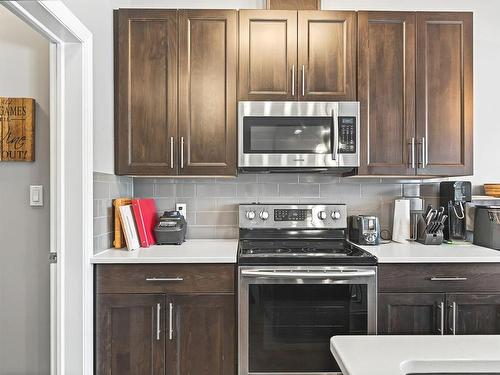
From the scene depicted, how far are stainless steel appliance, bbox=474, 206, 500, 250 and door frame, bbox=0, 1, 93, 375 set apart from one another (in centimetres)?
231

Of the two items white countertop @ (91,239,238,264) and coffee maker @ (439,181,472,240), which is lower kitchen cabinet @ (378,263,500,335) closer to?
coffee maker @ (439,181,472,240)

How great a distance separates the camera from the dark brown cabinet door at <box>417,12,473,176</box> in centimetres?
229

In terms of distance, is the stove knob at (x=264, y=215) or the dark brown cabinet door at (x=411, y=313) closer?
the dark brown cabinet door at (x=411, y=313)

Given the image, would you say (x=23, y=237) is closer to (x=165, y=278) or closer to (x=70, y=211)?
(x=70, y=211)

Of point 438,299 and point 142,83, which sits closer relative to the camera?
point 438,299

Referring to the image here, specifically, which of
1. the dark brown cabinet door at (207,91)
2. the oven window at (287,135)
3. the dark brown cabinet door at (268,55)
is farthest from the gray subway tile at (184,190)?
the dark brown cabinet door at (268,55)

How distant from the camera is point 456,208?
248 centimetres

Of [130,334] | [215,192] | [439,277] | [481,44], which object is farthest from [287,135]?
[481,44]

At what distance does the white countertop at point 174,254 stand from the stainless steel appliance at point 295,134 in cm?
53

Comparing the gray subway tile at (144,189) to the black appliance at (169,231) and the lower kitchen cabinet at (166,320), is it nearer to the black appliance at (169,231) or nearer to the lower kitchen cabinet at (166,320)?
the black appliance at (169,231)

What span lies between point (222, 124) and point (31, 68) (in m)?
1.15

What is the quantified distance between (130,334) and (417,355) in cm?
156

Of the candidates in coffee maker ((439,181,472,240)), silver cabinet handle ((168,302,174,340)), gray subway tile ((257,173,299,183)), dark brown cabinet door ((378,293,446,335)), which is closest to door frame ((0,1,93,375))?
silver cabinet handle ((168,302,174,340))

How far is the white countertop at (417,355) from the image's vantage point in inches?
32.0
